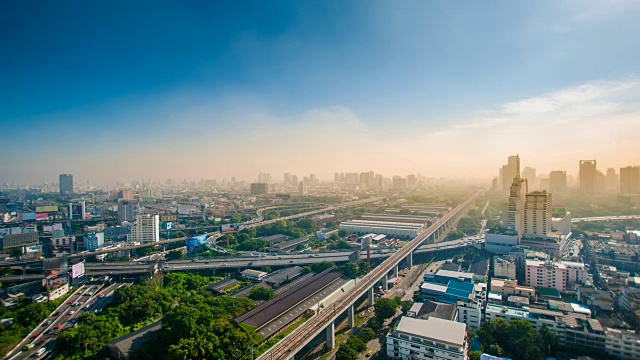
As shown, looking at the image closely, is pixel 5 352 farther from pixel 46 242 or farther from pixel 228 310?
pixel 46 242

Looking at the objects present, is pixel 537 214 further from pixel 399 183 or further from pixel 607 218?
pixel 399 183

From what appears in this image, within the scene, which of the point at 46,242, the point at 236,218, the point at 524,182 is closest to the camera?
the point at 524,182

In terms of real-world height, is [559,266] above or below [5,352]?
above

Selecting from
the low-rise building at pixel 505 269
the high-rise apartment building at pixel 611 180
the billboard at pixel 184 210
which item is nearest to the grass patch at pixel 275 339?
the low-rise building at pixel 505 269

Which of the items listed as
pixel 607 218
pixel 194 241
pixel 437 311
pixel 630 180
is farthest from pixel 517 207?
pixel 194 241

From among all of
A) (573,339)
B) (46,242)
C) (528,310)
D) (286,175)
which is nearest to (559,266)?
(528,310)

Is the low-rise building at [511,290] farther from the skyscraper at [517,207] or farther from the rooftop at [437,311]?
the skyscraper at [517,207]

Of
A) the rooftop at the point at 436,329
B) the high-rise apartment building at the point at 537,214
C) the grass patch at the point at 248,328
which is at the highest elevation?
the high-rise apartment building at the point at 537,214
